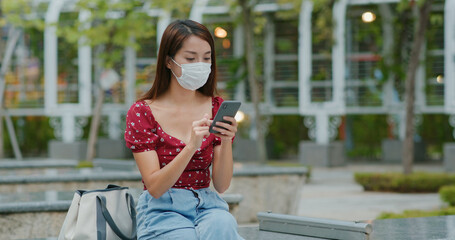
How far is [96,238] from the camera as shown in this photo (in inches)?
139

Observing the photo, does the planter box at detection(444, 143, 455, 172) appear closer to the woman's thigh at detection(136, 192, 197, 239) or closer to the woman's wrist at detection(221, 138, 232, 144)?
the woman's wrist at detection(221, 138, 232, 144)

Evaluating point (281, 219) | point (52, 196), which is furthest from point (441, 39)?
point (281, 219)

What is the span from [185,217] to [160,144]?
352 mm

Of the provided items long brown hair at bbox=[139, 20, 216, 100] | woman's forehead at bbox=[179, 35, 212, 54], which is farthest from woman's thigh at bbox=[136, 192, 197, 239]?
woman's forehead at bbox=[179, 35, 212, 54]

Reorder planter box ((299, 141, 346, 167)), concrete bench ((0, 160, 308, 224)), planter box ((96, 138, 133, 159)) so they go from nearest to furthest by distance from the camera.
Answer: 1. concrete bench ((0, 160, 308, 224))
2. planter box ((299, 141, 346, 167))
3. planter box ((96, 138, 133, 159))

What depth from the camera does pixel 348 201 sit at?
11938 mm

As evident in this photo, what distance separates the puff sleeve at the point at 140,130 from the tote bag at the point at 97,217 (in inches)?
8.9

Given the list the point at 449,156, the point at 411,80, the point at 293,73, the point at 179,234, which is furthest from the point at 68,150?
the point at 179,234

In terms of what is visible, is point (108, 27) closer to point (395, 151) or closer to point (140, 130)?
point (395, 151)

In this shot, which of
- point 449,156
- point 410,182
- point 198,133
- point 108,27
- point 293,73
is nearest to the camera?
point 198,133

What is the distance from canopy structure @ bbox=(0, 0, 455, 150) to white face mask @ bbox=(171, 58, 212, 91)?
15128mm

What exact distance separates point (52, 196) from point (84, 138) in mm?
16557

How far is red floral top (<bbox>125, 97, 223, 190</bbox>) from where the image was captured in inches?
145

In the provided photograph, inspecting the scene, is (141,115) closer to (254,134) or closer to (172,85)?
(172,85)
